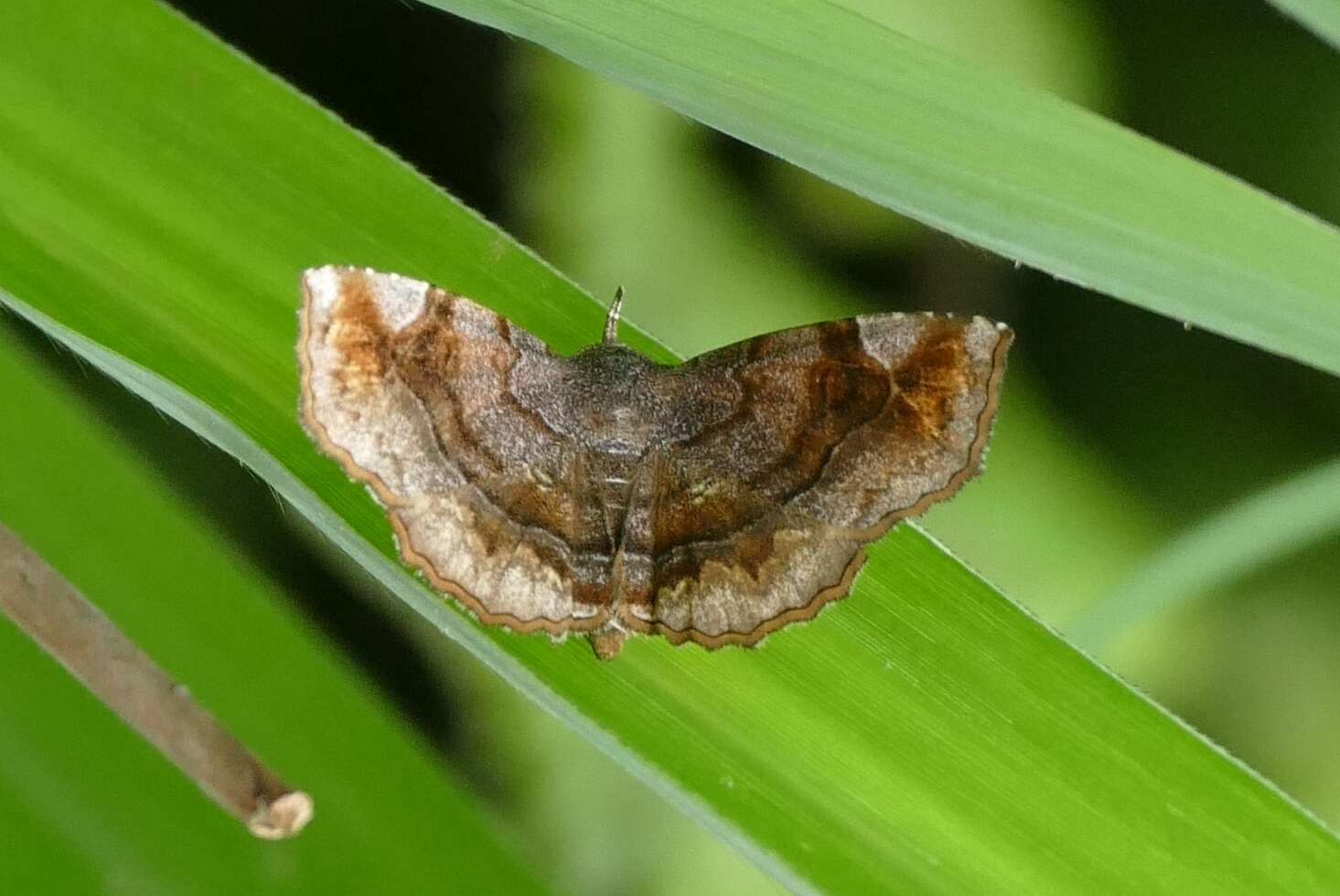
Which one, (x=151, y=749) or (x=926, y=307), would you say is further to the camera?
(x=926, y=307)

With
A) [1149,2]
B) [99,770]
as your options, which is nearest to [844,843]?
[99,770]

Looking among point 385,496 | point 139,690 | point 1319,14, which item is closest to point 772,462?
point 385,496

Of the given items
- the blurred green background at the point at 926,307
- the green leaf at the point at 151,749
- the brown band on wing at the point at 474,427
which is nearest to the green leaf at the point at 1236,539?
the blurred green background at the point at 926,307

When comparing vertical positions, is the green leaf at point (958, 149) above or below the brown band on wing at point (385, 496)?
above

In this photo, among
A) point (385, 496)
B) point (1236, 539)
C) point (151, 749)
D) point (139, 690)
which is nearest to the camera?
point (385, 496)

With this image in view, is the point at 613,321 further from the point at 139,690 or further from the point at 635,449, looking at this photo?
the point at 139,690

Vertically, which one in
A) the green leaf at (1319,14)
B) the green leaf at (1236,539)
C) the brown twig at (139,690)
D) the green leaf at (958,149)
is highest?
the green leaf at (1319,14)

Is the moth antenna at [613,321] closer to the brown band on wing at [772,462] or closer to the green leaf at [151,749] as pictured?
the brown band on wing at [772,462]

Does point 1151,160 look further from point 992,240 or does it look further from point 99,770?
point 99,770
